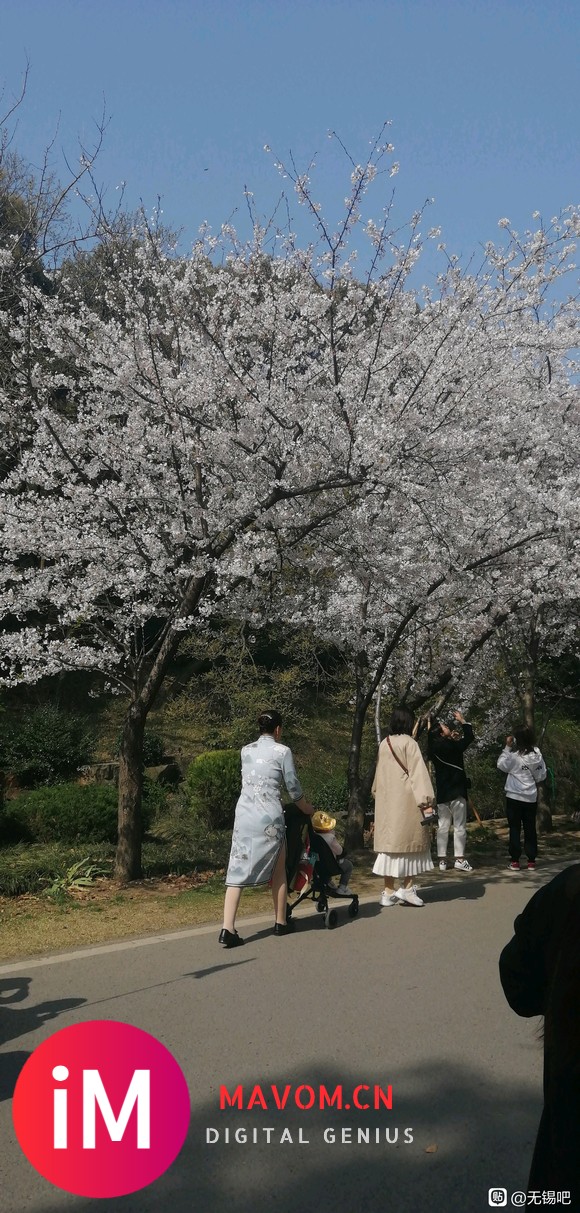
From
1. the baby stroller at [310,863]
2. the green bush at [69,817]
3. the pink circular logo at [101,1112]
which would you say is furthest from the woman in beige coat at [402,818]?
the green bush at [69,817]

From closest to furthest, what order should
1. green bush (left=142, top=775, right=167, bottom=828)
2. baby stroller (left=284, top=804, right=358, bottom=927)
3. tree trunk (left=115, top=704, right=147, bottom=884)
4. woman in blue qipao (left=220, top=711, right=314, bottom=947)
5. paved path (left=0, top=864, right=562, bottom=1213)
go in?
paved path (left=0, top=864, right=562, bottom=1213) → woman in blue qipao (left=220, top=711, right=314, bottom=947) → baby stroller (left=284, top=804, right=358, bottom=927) → tree trunk (left=115, top=704, right=147, bottom=884) → green bush (left=142, top=775, right=167, bottom=828)

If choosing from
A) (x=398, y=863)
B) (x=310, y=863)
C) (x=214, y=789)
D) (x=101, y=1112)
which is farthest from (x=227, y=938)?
(x=214, y=789)

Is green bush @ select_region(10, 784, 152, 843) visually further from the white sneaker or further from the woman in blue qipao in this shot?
the woman in blue qipao

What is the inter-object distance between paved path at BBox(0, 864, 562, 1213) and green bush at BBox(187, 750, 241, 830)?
6904mm

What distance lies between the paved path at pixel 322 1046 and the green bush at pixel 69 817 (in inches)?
198

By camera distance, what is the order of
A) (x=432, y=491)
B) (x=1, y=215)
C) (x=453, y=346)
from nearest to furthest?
(x=432, y=491), (x=453, y=346), (x=1, y=215)

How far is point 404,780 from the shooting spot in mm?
9227

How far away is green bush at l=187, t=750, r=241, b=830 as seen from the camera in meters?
15.6

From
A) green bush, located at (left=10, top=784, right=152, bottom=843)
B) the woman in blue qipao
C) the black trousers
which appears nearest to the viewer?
the woman in blue qipao

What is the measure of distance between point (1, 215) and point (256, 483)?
1211 centimetres

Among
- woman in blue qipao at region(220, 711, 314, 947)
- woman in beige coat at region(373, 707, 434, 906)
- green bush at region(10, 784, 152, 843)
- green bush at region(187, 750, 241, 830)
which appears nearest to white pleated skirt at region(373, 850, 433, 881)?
woman in beige coat at region(373, 707, 434, 906)

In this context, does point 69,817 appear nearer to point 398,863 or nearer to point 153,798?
point 153,798

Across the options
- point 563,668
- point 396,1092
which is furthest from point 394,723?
point 563,668

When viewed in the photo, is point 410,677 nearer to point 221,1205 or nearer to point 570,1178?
point 221,1205
